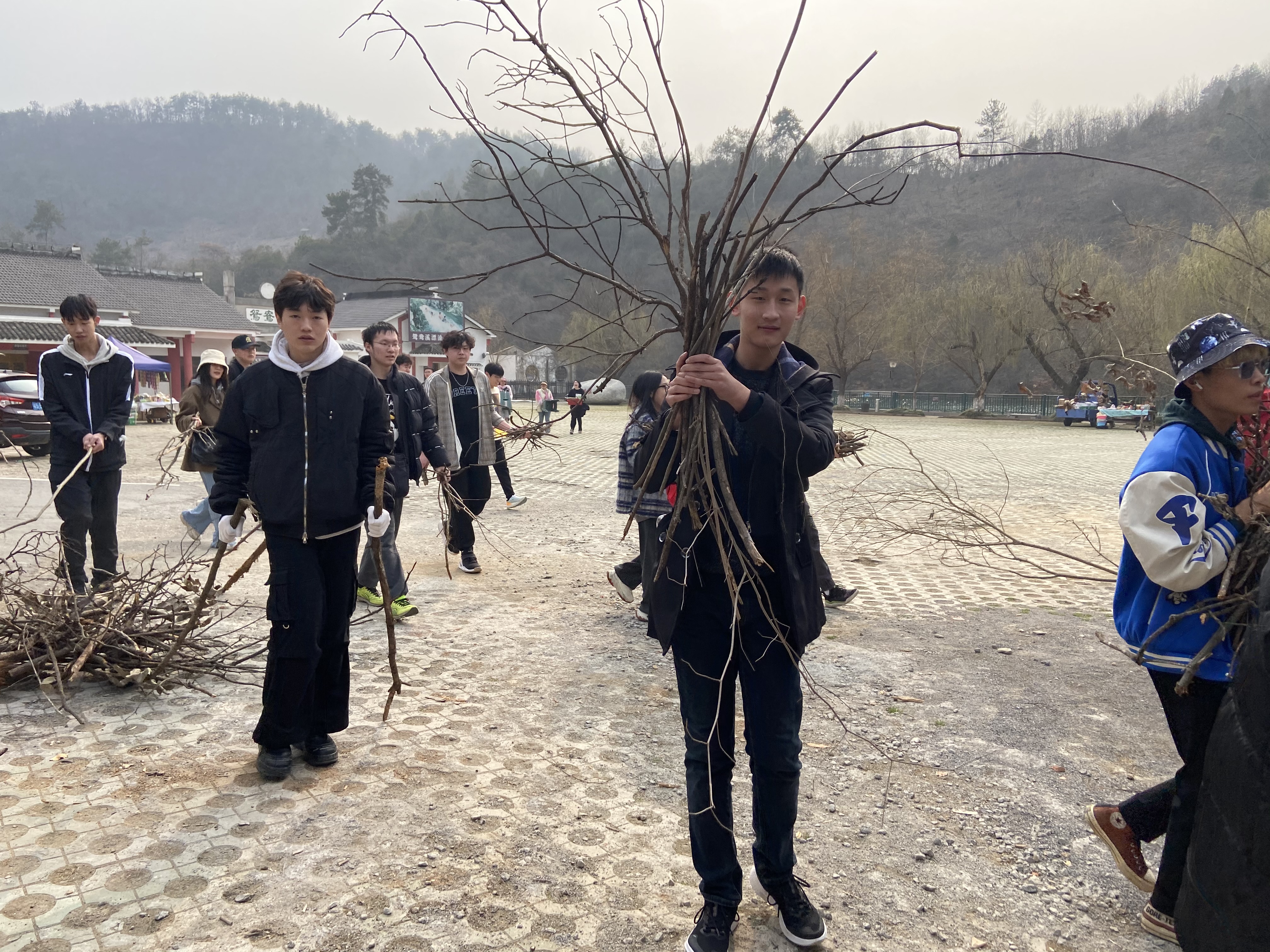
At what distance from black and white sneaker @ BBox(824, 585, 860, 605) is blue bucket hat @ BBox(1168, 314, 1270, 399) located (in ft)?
12.8

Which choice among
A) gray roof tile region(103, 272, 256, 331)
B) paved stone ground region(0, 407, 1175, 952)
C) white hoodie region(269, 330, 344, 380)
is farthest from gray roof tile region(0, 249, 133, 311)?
white hoodie region(269, 330, 344, 380)

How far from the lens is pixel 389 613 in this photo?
3.38m

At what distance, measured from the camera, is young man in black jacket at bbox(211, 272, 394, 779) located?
326 centimetres

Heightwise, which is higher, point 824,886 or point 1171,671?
point 1171,671

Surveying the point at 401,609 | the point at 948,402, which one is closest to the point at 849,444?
the point at 401,609

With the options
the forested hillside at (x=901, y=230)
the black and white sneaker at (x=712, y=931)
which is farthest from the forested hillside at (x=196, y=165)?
the black and white sneaker at (x=712, y=931)

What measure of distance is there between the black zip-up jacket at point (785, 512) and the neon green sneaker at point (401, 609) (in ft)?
11.6

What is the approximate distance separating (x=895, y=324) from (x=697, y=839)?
151 ft

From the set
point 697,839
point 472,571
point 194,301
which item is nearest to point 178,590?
point 472,571

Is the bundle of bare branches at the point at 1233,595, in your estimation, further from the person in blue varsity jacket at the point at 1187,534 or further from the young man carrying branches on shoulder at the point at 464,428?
the young man carrying branches on shoulder at the point at 464,428

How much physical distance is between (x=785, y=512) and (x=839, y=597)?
4110 millimetres

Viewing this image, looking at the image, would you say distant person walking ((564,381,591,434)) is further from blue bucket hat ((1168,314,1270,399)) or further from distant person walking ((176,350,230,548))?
distant person walking ((176,350,230,548))

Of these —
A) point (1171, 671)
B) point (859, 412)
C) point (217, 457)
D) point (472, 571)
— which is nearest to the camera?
point (1171, 671)

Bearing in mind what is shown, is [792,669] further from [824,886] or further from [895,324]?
[895,324]
